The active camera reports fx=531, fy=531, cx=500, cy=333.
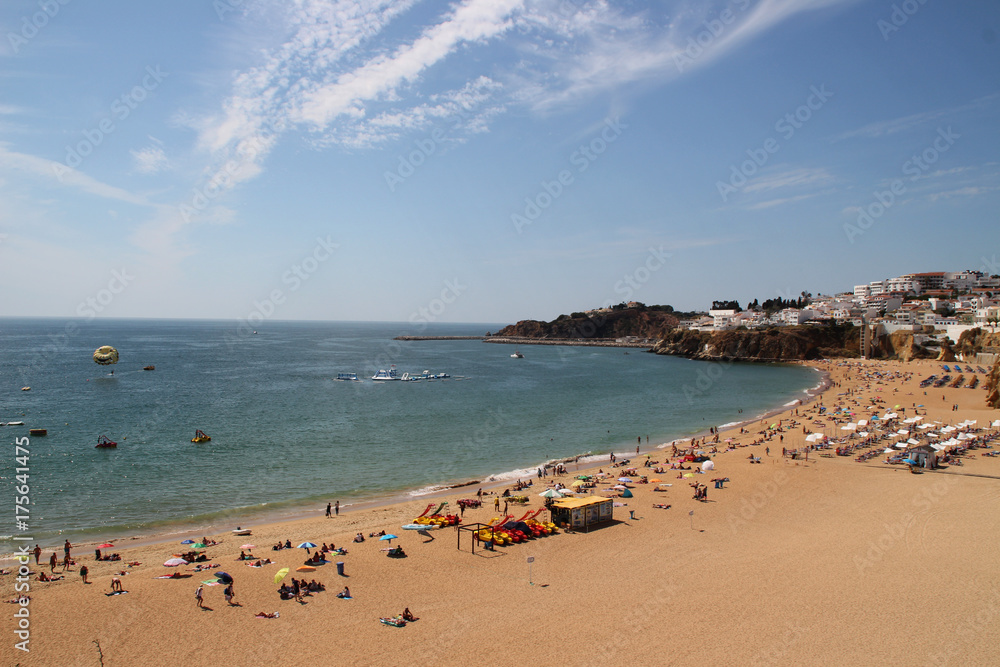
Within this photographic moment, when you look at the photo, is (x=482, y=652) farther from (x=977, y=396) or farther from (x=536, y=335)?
(x=536, y=335)

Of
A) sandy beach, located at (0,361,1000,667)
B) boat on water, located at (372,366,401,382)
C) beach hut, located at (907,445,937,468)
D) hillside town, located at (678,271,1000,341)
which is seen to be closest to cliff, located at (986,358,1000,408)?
beach hut, located at (907,445,937,468)

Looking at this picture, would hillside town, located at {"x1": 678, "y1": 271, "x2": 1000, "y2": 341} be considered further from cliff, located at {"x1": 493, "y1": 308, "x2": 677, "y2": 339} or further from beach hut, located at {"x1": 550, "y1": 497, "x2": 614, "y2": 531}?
beach hut, located at {"x1": 550, "y1": 497, "x2": 614, "y2": 531}

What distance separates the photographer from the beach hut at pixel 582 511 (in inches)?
736

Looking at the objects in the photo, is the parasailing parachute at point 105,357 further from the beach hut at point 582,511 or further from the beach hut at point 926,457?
the beach hut at point 926,457

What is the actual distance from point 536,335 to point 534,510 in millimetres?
161198

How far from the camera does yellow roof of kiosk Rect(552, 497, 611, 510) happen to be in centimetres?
1878

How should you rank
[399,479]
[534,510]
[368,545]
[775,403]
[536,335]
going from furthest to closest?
[536,335]
[775,403]
[399,479]
[534,510]
[368,545]

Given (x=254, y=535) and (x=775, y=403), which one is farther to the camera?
(x=775, y=403)

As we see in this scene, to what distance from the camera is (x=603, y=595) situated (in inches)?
531

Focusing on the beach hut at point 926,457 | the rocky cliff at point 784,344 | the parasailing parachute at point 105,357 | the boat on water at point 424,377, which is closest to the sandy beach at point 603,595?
the beach hut at point 926,457

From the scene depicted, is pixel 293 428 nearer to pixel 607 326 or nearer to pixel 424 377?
pixel 424 377

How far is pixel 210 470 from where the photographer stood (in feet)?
89.9

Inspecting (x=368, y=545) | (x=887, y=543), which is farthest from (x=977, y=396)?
(x=368, y=545)

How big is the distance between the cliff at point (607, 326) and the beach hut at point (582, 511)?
156 meters
